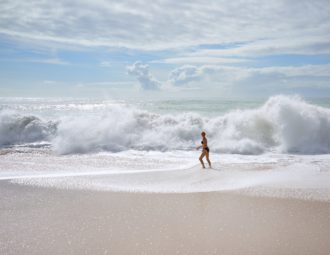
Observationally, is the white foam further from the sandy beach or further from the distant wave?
the distant wave

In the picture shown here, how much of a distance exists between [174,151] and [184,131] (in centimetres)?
283

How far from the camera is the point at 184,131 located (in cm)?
1550

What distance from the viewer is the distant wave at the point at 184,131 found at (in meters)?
13.1

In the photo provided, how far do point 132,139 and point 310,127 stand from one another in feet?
25.4

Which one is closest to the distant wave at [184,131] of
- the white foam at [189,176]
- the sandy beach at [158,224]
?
the white foam at [189,176]

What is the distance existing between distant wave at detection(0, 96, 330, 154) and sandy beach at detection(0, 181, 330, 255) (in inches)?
266

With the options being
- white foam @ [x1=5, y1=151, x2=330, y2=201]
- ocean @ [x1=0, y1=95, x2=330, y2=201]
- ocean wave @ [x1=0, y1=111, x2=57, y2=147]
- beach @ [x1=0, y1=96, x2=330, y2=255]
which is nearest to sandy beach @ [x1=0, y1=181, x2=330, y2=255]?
beach @ [x1=0, y1=96, x2=330, y2=255]

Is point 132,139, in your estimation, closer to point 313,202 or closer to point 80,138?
point 80,138

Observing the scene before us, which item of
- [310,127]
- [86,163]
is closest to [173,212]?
[86,163]

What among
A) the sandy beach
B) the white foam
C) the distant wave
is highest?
the distant wave

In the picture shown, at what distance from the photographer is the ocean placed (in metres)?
7.30

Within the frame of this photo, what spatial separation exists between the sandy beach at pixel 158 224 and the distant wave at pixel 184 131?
22.2ft

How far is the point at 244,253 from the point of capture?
3.89m

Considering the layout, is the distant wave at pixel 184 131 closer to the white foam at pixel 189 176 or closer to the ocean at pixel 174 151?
the ocean at pixel 174 151
